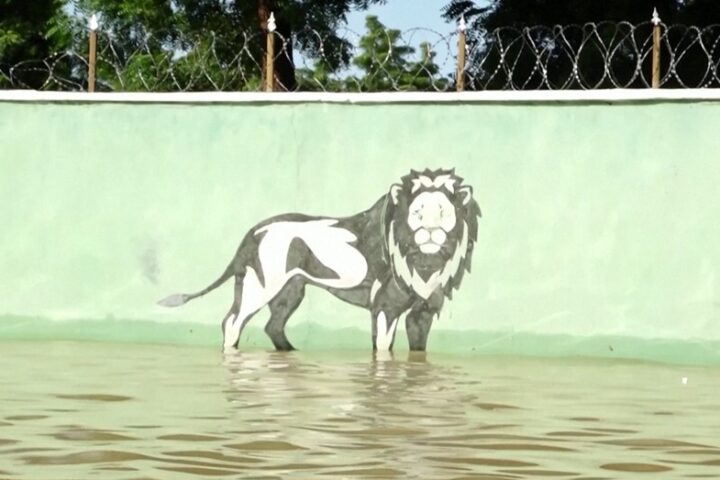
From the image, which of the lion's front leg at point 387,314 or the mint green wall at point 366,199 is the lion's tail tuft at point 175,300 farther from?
the lion's front leg at point 387,314

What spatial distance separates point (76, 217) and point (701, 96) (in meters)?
4.19

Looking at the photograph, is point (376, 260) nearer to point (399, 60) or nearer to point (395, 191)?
point (395, 191)

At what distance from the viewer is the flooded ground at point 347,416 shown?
587cm

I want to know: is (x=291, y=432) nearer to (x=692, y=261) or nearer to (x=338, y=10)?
(x=692, y=261)

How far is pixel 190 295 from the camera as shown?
10.7 meters

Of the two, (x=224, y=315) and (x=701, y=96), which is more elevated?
(x=701, y=96)

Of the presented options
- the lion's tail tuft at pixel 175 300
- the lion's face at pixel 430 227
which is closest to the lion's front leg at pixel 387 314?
the lion's face at pixel 430 227

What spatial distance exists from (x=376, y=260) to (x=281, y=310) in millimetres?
699

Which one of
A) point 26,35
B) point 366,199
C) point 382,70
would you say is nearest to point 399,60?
point 382,70

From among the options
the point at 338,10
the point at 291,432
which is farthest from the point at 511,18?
the point at 291,432

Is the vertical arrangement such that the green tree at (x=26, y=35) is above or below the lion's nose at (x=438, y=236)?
Result: above

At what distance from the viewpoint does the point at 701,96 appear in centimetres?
991

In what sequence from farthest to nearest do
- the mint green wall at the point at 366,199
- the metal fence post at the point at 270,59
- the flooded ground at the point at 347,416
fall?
the metal fence post at the point at 270,59, the mint green wall at the point at 366,199, the flooded ground at the point at 347,416

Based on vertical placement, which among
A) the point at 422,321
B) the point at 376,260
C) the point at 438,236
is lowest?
the point at 422,321
